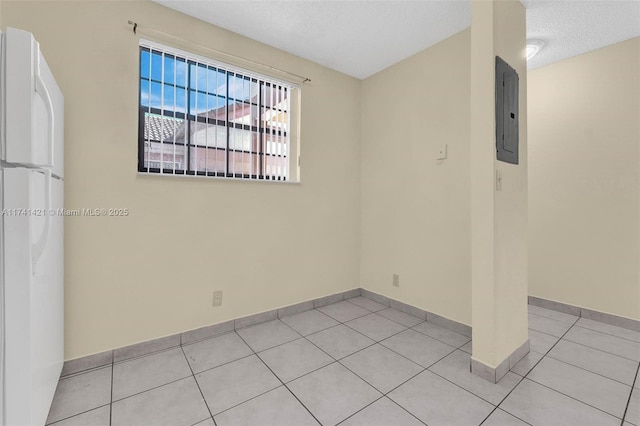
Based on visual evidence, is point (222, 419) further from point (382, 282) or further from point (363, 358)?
point (382, 282)

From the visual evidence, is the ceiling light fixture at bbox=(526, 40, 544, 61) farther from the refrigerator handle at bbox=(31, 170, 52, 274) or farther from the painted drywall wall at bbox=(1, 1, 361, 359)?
the refrigerator handle at bbox=(31, 170, 52, 274)

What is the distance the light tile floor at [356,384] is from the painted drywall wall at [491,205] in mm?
296

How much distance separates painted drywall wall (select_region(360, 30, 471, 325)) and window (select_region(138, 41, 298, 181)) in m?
0.99

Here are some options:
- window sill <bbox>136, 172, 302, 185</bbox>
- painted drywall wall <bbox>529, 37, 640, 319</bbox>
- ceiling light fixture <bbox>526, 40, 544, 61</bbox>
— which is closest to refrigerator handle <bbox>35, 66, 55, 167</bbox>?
window sill <bbox>136, 172, 302, 185</bbox>

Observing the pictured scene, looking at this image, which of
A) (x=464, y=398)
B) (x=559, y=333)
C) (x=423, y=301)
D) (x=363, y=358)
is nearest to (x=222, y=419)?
(x=363, y=358)

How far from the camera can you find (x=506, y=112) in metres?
1.89

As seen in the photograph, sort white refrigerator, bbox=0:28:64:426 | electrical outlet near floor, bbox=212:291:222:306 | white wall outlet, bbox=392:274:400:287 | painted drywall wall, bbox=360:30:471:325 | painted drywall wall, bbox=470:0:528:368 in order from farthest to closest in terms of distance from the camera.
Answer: white wall outlet, bbox=392:274:400:287 → painted drywall wall, bbox=360:30:471:325 → electrical outlet near floor, bbox=212:291:222:306 → painted drywall wall, bbox=470:0:528:368 → white refrigerator, bbox=0:28:64:426

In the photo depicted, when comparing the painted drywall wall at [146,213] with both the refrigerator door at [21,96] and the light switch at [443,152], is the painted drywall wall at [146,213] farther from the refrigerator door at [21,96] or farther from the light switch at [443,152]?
the light switch at [443,152]

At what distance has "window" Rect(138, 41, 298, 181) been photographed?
213 centimetres

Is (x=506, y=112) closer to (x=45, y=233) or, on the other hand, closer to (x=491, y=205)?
(x=491, y=205)

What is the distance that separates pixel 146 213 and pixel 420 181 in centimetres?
238

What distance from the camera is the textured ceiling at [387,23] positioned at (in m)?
2.10

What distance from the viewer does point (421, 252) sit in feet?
9.14

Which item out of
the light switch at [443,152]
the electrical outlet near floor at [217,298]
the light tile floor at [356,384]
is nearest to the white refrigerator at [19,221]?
the light tile floor at [356,384]
